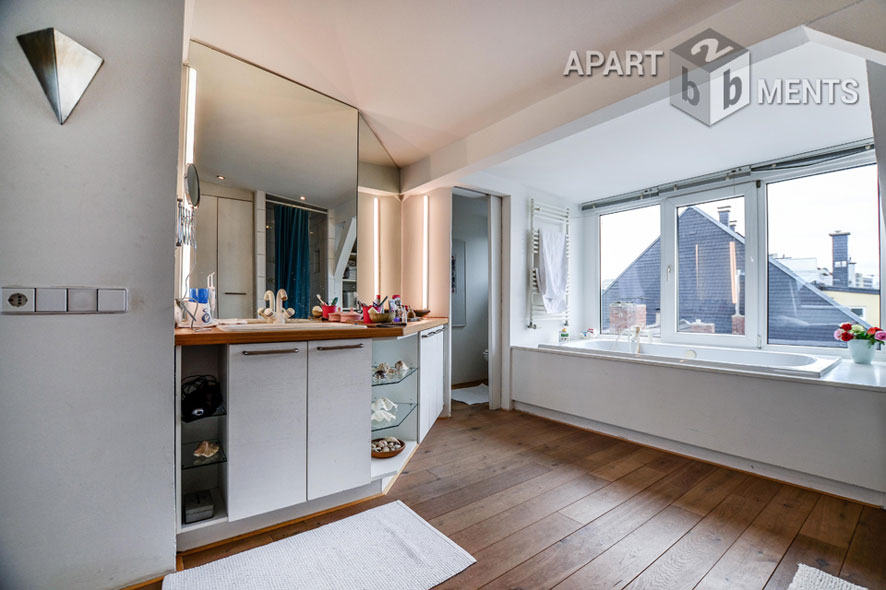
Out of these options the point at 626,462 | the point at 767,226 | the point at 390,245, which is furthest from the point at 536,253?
the point at 626,462

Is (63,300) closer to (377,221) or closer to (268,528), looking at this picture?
(268,528)

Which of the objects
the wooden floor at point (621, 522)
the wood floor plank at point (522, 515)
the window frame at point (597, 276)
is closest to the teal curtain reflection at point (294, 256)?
the wooden floor at point (621, 522)

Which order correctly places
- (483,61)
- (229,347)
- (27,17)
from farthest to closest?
(483,61), (229,347), (27,17)

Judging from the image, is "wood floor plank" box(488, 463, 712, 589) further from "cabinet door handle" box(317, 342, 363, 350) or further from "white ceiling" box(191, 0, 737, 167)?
"white ceiling" box(191, 0, 737, 167)

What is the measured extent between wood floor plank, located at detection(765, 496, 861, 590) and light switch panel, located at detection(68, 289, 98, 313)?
8.48 feet

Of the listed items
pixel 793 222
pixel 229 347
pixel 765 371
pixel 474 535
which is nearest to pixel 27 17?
pixel 229 347

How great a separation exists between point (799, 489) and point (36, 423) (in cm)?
350

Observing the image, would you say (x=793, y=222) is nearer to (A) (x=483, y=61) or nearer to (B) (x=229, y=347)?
(A) (x=483, y=61)

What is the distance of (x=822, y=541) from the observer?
1.65 metres

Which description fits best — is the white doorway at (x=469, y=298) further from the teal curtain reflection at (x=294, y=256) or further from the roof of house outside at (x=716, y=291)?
the teal curtain reflection at (x=294, y=256)

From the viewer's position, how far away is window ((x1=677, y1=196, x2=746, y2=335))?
3.33 m

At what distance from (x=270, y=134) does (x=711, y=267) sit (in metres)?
3.77

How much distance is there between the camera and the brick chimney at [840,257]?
2.81 m

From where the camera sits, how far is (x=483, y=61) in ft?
6.34
